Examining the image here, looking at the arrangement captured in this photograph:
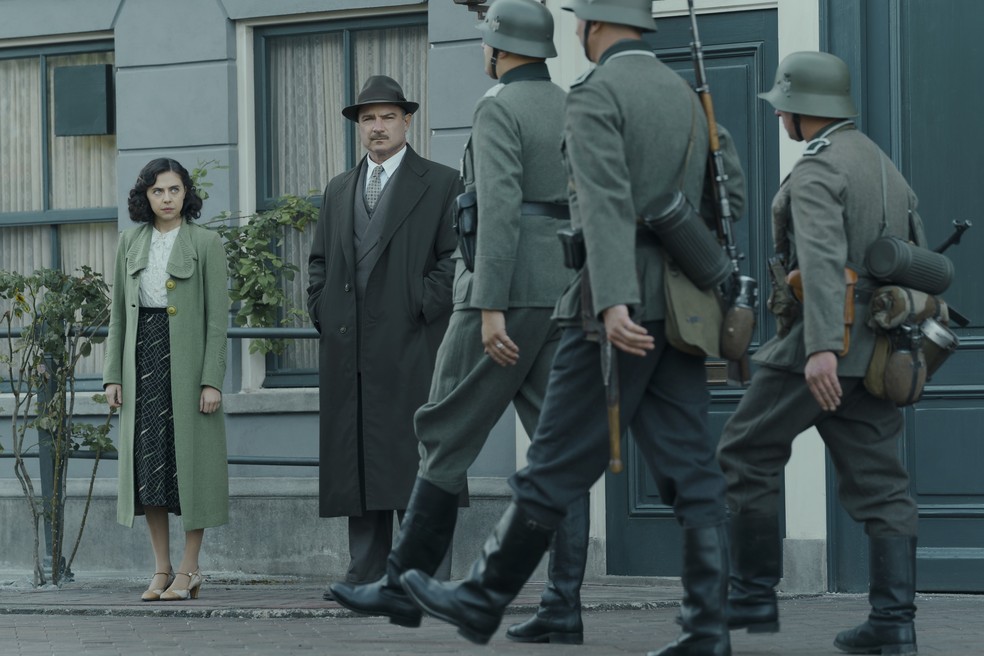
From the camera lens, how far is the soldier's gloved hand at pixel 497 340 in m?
5.43

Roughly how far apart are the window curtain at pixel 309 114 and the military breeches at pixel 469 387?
153 inches

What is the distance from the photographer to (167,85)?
9.62 m

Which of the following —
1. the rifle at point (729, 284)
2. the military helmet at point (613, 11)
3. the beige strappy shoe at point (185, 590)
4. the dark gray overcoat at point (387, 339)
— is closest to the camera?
the rifle at point (729, 284)

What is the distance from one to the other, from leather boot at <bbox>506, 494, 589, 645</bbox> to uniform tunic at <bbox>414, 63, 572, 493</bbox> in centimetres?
43

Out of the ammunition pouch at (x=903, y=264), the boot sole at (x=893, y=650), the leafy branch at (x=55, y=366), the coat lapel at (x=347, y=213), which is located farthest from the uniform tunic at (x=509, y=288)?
the leafy branch at (x=55, y=366)

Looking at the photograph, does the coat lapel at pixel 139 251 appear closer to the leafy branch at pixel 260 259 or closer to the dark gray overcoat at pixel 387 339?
the dark gray overcoat at pixel 387 339

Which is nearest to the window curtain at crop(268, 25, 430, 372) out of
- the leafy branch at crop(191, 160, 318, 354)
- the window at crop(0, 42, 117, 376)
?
the leafy branch at crop(191, 160, 318, 354)

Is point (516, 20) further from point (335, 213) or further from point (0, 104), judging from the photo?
point (0, 104)

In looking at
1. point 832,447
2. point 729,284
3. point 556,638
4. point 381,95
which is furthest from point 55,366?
Result: point 729,284

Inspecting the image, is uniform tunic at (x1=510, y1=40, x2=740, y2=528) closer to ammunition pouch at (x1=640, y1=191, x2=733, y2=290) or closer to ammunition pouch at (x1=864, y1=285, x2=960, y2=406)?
ammunition pouch at (x1=640, y1=191, x2=733, y2=290)

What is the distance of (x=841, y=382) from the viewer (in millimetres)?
5480

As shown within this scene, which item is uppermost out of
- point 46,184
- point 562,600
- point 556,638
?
point 46,184

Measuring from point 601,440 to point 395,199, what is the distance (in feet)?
9.41

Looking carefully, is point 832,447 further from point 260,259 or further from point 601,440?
point 260,259
